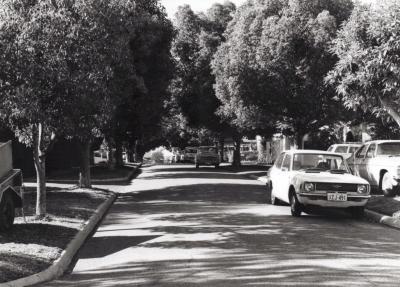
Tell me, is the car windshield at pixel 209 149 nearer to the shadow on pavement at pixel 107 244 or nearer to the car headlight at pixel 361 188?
the car headlight at pixel 361 188

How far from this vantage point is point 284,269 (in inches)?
290

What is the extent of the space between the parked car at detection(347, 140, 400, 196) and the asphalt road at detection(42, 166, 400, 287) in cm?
339

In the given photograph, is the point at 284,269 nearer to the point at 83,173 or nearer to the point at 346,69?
the point at 346,69

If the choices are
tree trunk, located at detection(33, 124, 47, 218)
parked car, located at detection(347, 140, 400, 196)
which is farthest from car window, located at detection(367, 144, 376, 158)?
tree trunk, located at detection(33, 124, 47, 218)

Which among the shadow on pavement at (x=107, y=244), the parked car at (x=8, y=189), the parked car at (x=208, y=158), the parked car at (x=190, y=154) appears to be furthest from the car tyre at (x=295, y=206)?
the parked car at (x=190, y=154)

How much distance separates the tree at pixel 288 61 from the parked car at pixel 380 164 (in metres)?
5.78

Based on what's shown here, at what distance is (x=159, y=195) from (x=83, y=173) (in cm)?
345

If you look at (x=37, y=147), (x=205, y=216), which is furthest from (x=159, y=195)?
(x=37, y=147)

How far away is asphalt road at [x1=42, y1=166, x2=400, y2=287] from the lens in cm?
696

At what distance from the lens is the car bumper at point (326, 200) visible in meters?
12.1

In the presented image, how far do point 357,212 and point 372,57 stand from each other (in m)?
3.54

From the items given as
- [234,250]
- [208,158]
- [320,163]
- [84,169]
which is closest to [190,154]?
[208,158]

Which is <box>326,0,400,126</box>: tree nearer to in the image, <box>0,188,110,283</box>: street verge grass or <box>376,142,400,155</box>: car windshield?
<box>376,142,400,155</box>: car windshield

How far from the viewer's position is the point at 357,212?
1280cm
